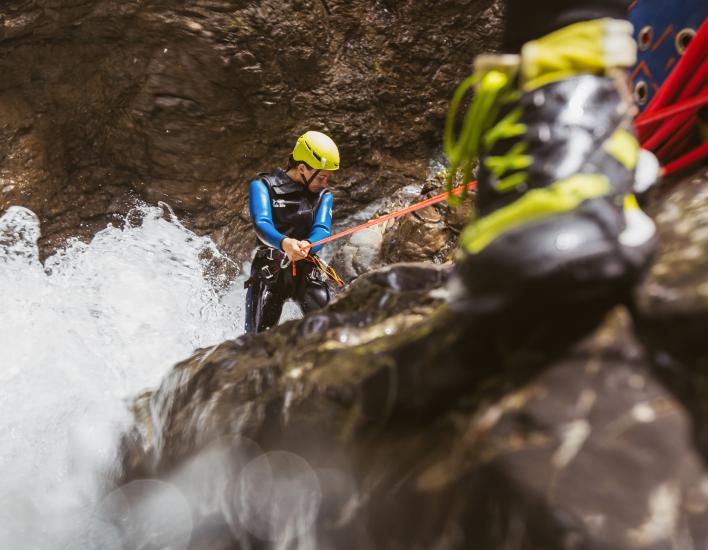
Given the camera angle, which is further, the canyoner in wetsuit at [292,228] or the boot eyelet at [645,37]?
the canyoner in wetsuit at [292,228]

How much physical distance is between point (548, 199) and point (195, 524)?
1204 mm

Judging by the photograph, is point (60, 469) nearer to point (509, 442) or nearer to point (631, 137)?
point (509, 442)

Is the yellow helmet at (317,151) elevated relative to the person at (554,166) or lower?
lower

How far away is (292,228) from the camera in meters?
3.26

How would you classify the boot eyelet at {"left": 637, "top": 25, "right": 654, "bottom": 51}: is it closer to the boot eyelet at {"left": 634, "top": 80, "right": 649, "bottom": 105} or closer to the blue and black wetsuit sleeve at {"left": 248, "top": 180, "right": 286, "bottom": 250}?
the boot eyelet at {"left": 634, "top": 80, "right": 649, "bottom": 105}

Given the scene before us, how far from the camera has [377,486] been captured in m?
1.10

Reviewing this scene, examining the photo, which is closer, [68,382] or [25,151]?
[68,382]

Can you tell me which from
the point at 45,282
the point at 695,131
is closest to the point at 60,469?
the point at 695,131

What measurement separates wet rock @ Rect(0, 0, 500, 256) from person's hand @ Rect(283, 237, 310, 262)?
2700mm

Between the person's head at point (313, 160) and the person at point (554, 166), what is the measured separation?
197 centimetres

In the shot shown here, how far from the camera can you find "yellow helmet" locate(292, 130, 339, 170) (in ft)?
10.1

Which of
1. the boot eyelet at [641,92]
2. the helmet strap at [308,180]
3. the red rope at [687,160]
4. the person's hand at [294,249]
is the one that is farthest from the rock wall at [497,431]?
the helmet strap at [308,180]

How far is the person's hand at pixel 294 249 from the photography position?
2828 millimetres

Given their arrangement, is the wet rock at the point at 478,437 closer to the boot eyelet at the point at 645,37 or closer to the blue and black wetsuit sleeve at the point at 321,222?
the boot eyelet at the point at 645,37
